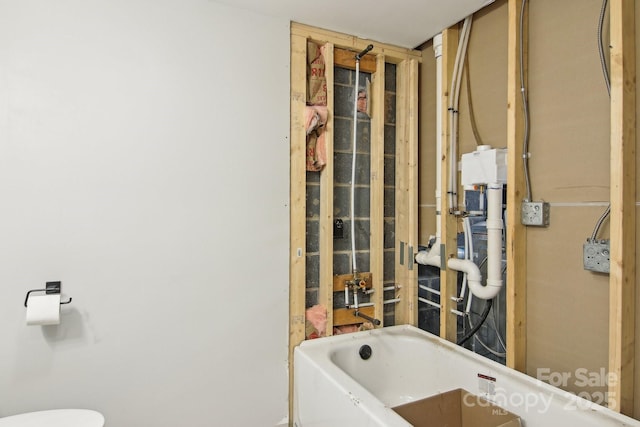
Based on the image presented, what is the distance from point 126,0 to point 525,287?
228 cm

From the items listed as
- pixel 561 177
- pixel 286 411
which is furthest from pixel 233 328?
pixel 561 177

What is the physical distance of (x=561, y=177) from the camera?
1.62m

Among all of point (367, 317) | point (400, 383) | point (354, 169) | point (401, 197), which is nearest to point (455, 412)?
point (400, 383)

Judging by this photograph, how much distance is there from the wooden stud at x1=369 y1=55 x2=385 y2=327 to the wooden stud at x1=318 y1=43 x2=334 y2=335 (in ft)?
1.03

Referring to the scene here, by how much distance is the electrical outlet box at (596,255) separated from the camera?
1.43 metres

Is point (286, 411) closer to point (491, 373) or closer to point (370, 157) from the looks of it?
point (491, 373)

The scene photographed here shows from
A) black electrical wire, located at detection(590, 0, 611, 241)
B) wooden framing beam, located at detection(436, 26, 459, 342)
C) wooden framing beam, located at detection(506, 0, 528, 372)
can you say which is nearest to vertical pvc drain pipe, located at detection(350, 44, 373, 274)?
wooden framing beam, located at detection(436, 26, 459, 342)

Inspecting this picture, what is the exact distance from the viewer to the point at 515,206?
172 cm

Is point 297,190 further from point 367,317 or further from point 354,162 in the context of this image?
point 367,317

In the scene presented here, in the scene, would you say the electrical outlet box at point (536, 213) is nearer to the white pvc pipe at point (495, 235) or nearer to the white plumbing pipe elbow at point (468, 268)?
the white pvc pipe at point (495, 235)

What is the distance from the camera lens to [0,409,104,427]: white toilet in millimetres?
1427

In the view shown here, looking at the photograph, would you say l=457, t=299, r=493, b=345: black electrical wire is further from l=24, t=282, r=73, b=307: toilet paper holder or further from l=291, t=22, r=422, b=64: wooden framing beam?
l=24, t=282, r=73, b=307: toilet paper holder

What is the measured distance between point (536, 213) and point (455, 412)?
98cm

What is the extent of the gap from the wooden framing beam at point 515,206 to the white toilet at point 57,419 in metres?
1.80
